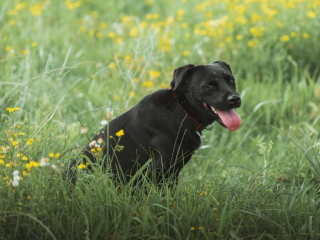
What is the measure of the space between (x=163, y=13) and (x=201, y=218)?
605cm

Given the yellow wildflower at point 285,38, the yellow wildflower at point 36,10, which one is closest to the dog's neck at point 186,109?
the yellow wildflower at point 285,38

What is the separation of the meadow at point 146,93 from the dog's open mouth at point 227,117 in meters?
0.30

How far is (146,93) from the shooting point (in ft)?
17.1

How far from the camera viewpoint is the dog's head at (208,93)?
124 inches

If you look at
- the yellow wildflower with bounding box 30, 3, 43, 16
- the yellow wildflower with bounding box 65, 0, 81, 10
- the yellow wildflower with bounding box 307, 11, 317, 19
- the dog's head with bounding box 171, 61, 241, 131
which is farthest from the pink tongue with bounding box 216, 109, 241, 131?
the yellow wildflower with bounding box 65, 0, 81, 10

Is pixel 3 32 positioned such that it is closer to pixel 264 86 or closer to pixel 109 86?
pixel 109 86

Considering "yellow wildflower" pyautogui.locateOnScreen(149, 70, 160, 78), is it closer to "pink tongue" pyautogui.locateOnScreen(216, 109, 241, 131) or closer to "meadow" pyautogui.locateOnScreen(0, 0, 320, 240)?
"meadow" pyautogui.locateOnScreen(0, 0, 320, 240)

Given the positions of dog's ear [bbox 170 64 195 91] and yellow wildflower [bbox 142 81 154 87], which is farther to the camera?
yellow wildflower [bbox 142 81 154 87]

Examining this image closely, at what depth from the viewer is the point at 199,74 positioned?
3.23m

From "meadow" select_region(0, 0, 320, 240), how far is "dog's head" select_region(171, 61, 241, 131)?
0.33 meters

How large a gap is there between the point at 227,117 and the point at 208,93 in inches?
7.7

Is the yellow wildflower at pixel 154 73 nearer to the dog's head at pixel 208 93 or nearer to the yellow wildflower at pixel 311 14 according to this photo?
the dog's head at pixel 208 93

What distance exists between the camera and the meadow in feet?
8.50

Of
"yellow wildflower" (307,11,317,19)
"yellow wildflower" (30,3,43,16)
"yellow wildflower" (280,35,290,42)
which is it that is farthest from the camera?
"yellow wildflower" (30,3,43,16)
